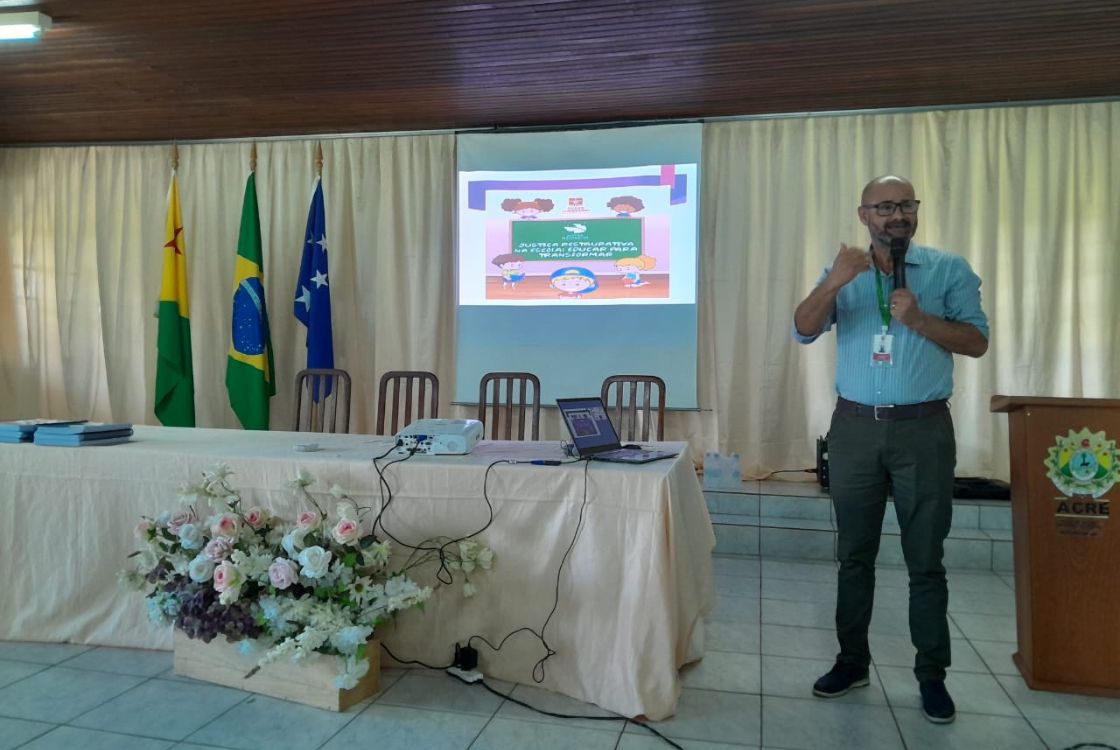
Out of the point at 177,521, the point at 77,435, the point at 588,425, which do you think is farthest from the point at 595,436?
the point at 77,435

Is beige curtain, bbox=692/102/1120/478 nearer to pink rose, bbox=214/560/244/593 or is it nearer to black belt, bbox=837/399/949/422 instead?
black belt, bbox=837/399/949/422

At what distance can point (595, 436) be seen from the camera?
236 centimetres

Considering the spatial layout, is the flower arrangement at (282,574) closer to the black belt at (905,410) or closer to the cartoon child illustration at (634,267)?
the black belt at (905,410)

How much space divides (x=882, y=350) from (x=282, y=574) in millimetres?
1791

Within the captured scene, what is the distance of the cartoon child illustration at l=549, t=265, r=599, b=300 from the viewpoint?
4672 mm

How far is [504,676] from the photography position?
2.21 metres

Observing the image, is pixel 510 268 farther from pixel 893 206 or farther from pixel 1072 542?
pixel 1072 542

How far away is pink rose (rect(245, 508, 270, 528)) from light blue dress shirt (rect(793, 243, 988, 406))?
5.82 ft

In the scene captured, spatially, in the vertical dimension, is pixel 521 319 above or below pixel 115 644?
above

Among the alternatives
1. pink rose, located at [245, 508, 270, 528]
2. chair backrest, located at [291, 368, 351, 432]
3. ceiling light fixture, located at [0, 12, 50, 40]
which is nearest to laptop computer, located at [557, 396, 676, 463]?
pink rose, located at [245, 508, 270, 528]

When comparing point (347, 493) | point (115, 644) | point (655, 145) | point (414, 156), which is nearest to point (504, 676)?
point (347, 493)

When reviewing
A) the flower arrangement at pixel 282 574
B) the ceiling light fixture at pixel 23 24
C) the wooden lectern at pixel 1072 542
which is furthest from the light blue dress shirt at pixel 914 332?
the ceiling light fixture at pixel 23 24

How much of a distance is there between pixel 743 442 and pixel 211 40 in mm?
3644

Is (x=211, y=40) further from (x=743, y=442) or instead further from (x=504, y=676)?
(x=743, y=442)
